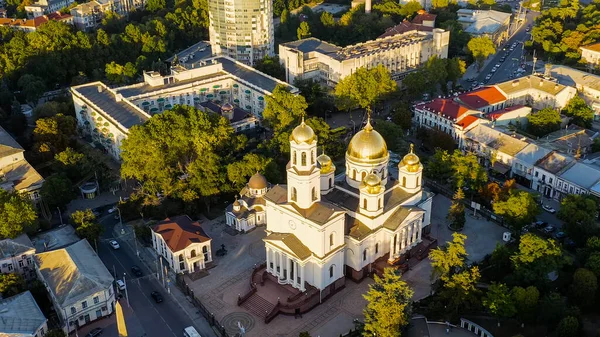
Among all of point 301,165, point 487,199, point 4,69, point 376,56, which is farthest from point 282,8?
point 301,165

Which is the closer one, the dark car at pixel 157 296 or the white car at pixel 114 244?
the dark car at pixel 157 296

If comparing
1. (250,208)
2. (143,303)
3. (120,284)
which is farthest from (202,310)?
(250,208)

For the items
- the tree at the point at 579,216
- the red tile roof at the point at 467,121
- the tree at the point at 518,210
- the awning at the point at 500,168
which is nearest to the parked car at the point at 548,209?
the tree at the point at 579,216

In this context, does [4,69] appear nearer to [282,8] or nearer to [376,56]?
[376,56]

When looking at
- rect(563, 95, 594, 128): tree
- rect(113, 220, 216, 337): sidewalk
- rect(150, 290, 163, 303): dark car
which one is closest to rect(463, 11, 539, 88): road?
rect(563, 95, 594, 128): tree

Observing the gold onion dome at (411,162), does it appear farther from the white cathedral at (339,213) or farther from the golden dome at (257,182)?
the golden dome at (257,182)

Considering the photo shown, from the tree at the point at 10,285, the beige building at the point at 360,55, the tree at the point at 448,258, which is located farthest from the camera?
the beige building at the point at 360,55
